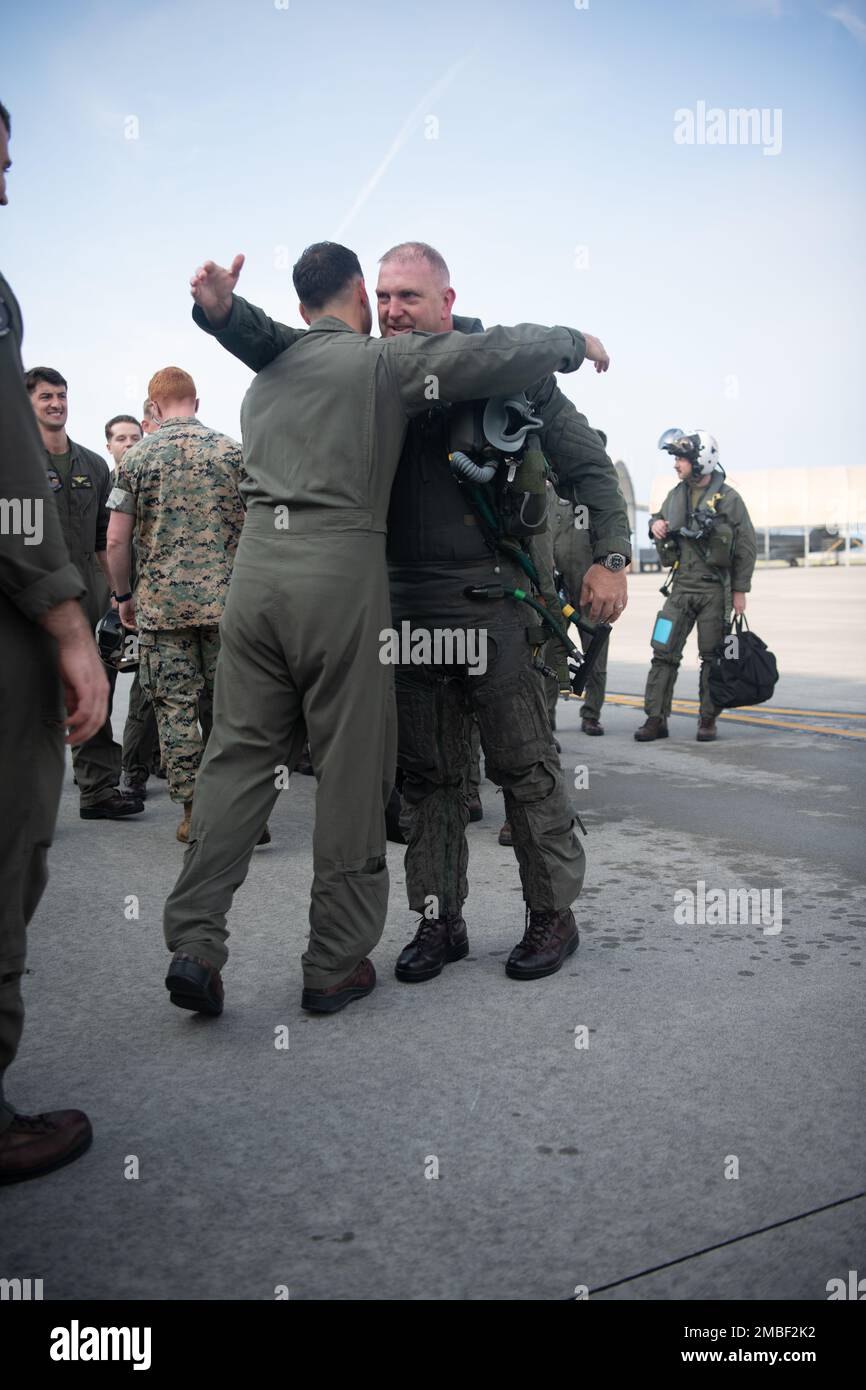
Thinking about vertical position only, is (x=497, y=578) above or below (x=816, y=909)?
above

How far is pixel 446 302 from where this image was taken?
3.48 metres

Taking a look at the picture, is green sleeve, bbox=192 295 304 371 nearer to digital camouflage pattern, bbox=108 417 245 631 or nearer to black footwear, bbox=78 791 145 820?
digital camouflage pattern, bbox=108 417 245 631

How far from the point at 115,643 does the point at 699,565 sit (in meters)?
4.71

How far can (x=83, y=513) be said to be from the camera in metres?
6.06

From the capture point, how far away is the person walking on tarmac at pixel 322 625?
311 cm

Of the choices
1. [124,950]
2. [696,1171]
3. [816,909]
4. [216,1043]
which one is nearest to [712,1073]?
[696,1171]

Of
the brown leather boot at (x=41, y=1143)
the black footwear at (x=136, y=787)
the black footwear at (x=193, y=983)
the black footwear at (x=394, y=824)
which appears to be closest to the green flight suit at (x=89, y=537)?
the black footwear at (x=136, y=787)

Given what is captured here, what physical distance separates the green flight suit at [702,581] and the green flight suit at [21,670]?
653 centimetres

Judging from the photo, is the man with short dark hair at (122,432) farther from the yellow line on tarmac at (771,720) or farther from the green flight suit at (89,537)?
the yellow line on tarmac at (771,720)

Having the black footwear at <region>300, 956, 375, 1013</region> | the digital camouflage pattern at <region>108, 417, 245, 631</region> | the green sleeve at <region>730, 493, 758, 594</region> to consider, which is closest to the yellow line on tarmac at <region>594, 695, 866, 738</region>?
the green sleeve at <region>730, 493, 758, 594</region>

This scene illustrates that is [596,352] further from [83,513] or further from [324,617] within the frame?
[83,513]

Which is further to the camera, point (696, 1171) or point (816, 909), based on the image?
point (816, 909)
